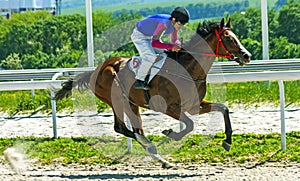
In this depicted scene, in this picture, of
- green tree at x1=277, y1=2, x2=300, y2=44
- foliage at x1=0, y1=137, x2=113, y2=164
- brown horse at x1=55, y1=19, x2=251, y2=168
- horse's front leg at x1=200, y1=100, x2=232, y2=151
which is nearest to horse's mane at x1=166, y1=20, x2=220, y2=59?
brown horse at x1=55, y1=19, x2=251, y2=168

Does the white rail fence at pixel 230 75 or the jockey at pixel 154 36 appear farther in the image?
the white rail fence at pixel 230 75

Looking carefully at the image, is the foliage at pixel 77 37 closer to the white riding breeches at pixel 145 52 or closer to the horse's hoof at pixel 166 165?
the white riding breeches at pixel 145 52

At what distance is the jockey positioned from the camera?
6383mm

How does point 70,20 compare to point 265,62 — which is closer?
point 265,62

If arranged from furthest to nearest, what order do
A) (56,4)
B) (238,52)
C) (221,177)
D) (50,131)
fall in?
1. (56,4)
2. (50,131)
3. (238,52)
4. (221,177)

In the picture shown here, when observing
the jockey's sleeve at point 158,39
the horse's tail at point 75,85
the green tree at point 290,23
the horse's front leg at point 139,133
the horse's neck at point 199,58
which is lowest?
the horse's front leg at point 139,133

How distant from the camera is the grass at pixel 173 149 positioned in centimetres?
677

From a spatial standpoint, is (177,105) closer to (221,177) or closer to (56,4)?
(221,177)

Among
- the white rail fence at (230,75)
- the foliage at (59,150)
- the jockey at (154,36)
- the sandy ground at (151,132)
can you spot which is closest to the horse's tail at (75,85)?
the white rail fence at (230,75)

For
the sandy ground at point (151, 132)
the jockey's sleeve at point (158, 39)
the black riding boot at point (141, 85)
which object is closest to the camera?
the sandy ground at point (151, 132)

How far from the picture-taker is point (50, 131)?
8734 mm

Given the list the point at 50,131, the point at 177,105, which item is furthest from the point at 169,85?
the point at 50,131

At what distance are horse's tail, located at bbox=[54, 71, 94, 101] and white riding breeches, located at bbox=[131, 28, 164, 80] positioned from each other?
31.7 inches

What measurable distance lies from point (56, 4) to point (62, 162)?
30.2m
